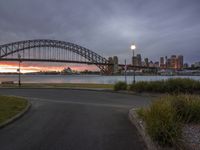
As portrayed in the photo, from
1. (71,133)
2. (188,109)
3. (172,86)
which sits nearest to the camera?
(71,133)

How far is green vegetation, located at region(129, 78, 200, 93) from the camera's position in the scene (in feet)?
55.5

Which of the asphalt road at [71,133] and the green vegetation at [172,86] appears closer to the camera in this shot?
the asphalt road at [71,133]

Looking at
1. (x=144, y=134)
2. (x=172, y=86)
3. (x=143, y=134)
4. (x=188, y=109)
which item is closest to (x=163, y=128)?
(x=144, y=134)

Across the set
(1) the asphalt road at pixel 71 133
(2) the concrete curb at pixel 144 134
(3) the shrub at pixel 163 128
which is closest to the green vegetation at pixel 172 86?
(1) the asphalt road at pixel 71 133

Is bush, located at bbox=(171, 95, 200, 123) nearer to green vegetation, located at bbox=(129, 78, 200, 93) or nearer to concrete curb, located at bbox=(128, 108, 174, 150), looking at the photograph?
concrete curb, located at bbox=(128, 108, 174, 150)

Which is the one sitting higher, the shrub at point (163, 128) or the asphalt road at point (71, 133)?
the shrub at point (163, 128)

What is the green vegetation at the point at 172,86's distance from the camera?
1691cm

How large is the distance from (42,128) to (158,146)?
402cm

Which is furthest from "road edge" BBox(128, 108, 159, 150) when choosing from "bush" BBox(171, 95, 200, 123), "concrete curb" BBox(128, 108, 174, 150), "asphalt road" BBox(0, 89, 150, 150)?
"bush" BBox(171, 95, 200, 123)

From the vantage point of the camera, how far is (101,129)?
Result: 314 inches

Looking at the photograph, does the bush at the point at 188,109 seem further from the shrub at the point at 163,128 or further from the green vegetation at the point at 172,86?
the green vegetation at the point at 172,86

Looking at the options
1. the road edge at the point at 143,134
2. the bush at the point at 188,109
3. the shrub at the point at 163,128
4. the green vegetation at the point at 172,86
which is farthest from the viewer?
the green vegetation at the point at 172,86

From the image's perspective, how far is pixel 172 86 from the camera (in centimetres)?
1753

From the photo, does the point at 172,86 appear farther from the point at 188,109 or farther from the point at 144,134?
the point at 144,134
